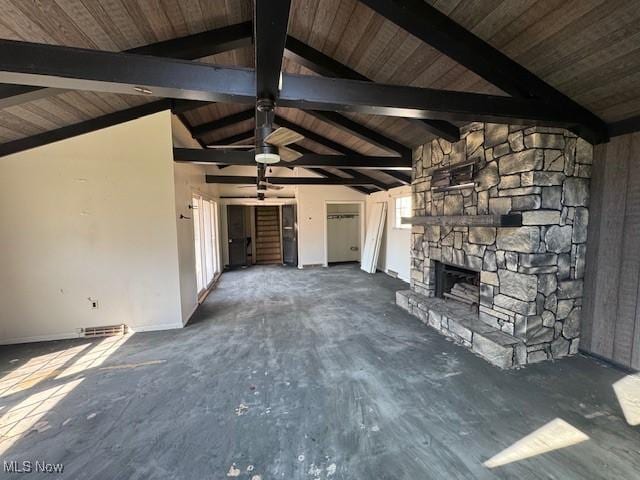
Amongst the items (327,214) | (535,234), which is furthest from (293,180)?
(535,234)

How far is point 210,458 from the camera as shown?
1730 mm

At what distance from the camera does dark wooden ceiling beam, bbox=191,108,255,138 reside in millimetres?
5020

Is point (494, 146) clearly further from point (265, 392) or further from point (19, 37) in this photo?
point (19, 37)

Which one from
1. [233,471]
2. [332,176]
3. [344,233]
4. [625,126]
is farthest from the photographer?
[344,233]

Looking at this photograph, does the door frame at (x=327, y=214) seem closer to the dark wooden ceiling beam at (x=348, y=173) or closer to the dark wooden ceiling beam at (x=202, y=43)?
the dark wooden ceiling beam at (x=348, y=173)

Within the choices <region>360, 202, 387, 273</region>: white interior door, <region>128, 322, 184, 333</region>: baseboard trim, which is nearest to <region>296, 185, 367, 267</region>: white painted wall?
<region>360, 202, 387, 273</region>: white interior door

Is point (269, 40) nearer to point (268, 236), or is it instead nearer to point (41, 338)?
point (41, 338)

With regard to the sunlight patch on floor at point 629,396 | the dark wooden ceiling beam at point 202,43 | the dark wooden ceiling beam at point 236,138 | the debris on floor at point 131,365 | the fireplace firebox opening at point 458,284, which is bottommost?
the debris on floor at point 131,365

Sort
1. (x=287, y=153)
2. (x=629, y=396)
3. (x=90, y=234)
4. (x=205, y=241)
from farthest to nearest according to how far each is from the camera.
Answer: (x=205, y=241) < (x=90, y=234) < (x=287, y=153) < (x=629, y=396)

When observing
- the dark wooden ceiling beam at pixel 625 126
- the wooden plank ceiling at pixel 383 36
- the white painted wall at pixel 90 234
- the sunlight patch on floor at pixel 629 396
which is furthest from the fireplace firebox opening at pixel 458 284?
the white painted wall at pixel 90 234

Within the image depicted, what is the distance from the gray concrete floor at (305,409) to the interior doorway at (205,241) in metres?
2.14

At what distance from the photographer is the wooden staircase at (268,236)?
30.8ft

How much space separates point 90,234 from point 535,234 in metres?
5.20

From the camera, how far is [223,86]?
182 cm
